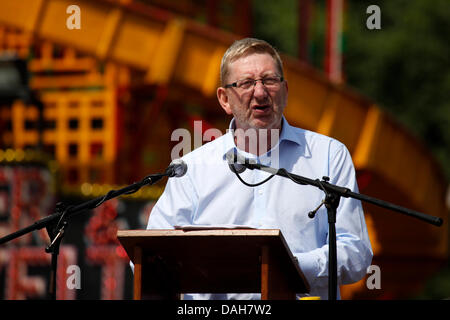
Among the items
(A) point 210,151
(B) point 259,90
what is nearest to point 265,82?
(B) point 259,90

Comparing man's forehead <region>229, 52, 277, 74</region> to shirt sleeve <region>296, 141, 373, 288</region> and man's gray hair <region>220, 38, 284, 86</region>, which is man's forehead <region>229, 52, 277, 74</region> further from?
shirt sleeve <region>296, 141, 373, 288</region>

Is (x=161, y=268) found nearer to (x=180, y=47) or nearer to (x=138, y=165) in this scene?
(x=180, y=47)

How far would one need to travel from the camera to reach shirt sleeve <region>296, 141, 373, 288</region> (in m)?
4.12

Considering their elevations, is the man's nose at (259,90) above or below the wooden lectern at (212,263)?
above

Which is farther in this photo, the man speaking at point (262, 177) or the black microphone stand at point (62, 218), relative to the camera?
the man speaking at point (262, 177)

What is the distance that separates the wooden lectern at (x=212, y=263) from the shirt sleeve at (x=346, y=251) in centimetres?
Answer: 9

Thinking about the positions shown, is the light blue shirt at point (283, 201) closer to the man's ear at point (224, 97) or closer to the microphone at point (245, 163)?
the man's ear at point (224, 97)

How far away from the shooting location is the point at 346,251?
418cm

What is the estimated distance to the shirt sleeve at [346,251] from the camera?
4125 millimetres

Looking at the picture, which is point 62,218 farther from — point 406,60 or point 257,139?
point 406,60

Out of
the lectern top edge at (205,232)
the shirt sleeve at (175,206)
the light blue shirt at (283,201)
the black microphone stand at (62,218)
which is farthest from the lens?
the shirt sleeve at (175,206)

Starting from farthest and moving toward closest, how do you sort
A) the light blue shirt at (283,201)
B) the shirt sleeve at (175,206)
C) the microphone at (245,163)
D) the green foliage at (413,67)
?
the green foliage at (413,67)
the shirt sleeve at (175,206)
the light blue shirt at (283,201)
the microphone at (245,163)

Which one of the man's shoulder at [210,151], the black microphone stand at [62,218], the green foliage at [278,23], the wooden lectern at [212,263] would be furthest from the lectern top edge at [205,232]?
the green foliage at [278,23]
